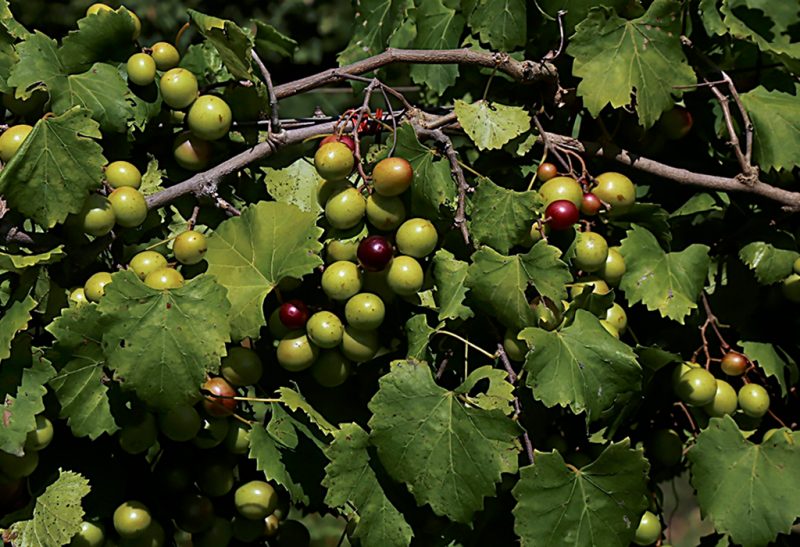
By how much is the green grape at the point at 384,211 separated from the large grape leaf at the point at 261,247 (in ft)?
0.28

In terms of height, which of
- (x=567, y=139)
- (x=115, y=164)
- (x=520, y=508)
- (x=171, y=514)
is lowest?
(x=171, y=514)

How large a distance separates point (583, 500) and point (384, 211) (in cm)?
50

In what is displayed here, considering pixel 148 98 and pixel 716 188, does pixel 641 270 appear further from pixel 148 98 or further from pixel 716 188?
pixel 148 98

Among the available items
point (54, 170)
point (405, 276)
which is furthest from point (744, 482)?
point (54, 170)

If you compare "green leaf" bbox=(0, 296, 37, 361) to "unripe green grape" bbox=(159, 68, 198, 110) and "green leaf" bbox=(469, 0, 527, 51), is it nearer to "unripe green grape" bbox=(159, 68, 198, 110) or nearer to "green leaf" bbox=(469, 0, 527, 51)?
"unripe green grape" bbox=(159, 68, 198, 110)

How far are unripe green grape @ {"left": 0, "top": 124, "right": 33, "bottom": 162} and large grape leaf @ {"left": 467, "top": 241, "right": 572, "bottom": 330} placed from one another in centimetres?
66

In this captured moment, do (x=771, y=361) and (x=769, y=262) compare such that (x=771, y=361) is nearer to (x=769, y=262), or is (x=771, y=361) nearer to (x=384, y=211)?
(x=769, y=262)

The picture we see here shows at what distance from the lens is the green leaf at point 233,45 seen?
151cm

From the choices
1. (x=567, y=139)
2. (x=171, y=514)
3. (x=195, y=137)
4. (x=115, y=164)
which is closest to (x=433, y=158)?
(x=567, y=139)

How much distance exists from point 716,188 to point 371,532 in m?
0.82

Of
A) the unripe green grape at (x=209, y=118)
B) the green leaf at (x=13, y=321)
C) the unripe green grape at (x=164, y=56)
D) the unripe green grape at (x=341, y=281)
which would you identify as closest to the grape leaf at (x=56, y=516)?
the green leaf at (x=13, y=321)

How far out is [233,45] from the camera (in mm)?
1535

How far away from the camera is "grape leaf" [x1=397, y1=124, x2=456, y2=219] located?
5.08 ft

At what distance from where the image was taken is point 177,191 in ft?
5.17
